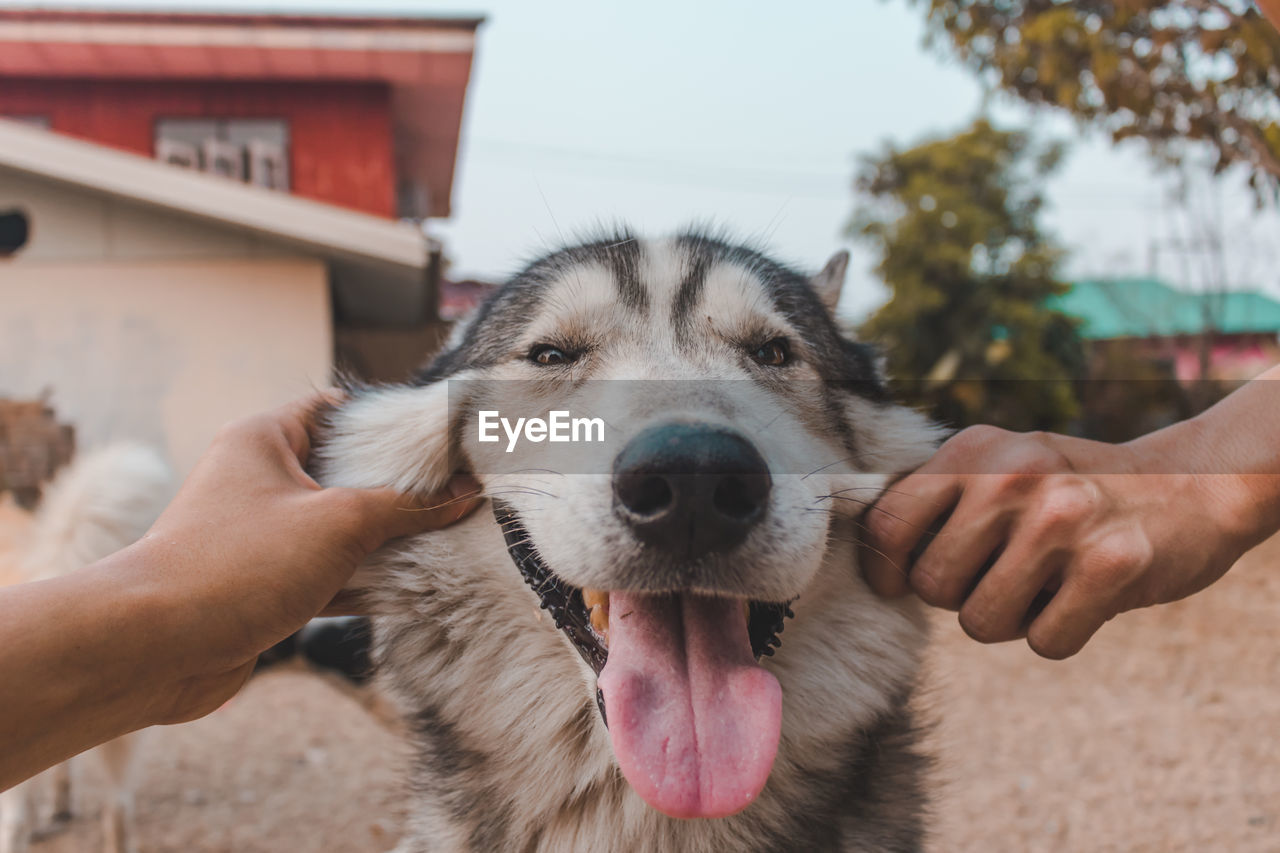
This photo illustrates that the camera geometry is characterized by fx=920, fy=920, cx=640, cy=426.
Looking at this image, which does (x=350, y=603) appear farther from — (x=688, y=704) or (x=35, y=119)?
(x=35, y=119)

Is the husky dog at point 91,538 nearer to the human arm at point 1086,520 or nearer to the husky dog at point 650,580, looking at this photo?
the husky dog at point 650,580

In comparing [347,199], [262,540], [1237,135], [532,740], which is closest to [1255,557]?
[1237,135]

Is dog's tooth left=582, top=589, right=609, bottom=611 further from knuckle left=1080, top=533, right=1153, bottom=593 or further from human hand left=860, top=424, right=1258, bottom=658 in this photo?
knuckle left=1080, top=533, right=1153, bottom=593

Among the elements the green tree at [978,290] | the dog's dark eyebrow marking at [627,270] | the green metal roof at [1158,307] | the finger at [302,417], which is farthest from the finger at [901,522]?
the green metal roof at [1158,307]

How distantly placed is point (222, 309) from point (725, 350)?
8.14 metres

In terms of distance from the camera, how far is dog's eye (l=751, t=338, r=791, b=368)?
83.9 inches

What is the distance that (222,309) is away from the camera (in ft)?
29.3

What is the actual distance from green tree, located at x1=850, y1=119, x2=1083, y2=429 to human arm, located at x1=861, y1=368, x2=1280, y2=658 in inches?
446

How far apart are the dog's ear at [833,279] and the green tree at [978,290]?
10564 mm

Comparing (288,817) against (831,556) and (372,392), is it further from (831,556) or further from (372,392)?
(831,556)

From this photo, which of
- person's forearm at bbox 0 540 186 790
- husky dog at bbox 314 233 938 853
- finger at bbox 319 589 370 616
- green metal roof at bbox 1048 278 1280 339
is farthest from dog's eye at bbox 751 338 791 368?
green metal roof at bbox 1048 278 1280 339

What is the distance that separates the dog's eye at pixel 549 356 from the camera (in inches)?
83.4

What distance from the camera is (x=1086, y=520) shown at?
5.73ft

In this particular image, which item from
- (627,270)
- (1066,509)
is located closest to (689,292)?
(627,270)
